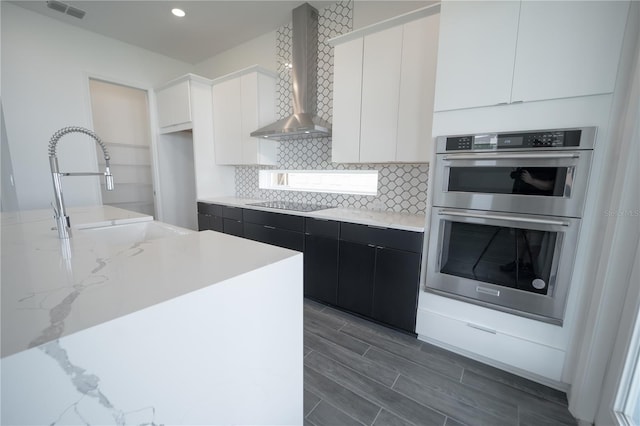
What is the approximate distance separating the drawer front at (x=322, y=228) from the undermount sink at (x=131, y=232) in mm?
1177

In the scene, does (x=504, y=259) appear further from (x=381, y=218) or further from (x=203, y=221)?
(x=203, y=221)

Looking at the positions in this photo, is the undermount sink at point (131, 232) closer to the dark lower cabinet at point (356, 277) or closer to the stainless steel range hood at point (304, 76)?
the dark lower cabinet at point (356, 277)

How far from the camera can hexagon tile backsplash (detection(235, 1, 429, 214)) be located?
2.49 metres

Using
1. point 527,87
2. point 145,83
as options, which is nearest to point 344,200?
point 527,87

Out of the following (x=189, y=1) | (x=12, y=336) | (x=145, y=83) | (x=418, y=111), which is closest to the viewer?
(x=12, y=336)

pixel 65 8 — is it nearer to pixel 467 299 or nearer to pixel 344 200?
pixel 344 200

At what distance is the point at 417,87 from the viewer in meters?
2.07

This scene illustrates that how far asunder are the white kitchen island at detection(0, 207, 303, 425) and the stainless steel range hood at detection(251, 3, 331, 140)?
185 cm

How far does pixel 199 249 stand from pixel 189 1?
294 cm

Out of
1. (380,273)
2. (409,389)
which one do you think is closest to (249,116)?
(380,273)

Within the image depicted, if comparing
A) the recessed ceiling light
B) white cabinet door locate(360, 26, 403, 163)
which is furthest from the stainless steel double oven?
the recessed ceiling light

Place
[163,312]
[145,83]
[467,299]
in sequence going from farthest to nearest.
Answer: 1. [145,83]
2. [467,299]
3. [163,312]

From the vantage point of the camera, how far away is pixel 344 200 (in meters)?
2.96

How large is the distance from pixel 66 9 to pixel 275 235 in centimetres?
325
